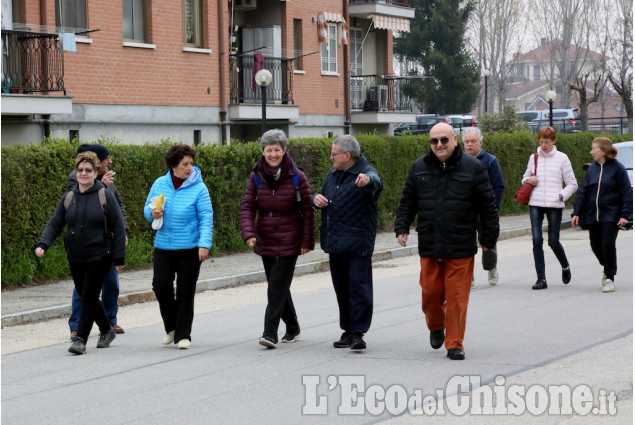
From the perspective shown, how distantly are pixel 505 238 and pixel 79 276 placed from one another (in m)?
13.8

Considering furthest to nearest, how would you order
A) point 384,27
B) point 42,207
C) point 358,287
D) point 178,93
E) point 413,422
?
point 384,27, point 178,93, point 42,207, point 358,287, point 413,422

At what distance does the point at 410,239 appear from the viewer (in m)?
20.6

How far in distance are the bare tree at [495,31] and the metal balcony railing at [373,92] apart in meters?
39.7

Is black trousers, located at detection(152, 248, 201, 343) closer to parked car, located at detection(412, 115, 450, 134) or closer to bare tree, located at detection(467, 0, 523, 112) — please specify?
parked car, located at detection(412, 115, 450, 134)

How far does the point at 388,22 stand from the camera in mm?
35375

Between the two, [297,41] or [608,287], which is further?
[297,41]

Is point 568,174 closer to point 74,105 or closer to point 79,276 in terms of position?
point 79,276

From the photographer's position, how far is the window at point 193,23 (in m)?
25.7

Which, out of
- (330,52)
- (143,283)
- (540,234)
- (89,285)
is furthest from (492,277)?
(330,52)

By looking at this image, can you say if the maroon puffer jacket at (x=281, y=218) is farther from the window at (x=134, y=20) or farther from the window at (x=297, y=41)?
the window at (x=297, y=41)

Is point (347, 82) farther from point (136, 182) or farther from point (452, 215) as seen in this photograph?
point (452, 215)

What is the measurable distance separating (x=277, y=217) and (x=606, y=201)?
503 centimetres

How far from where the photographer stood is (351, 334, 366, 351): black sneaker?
8945 millimetres

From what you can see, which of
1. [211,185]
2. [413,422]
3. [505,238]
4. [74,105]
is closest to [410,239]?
[505,238]
